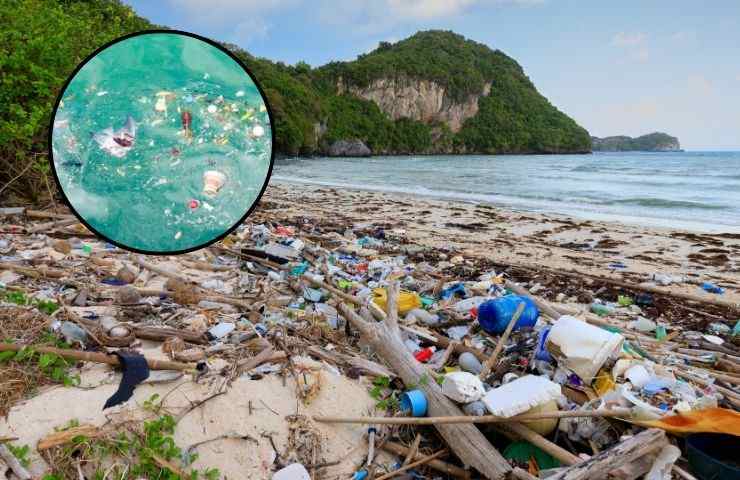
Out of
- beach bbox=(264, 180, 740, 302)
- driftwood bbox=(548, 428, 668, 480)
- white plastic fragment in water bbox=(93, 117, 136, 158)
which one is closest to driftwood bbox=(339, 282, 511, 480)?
driftwood bbox=(548, 428, 668, 480)

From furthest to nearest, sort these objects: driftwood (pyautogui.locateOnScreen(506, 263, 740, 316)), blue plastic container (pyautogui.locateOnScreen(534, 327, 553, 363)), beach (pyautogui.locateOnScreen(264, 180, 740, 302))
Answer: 1. beach (pyautogui.locateOnScreen(264, 180, 740, 302))
2. driftwood (pyautogui.locateOnScreen(506, 263, 740, 316))
3. blue plastic container (pyautogui.locateOnScreen(534, 327, 553, 363))

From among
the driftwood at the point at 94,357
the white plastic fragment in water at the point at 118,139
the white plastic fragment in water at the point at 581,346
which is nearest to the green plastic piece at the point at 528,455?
the white plastic fragment in water at the point at 581,346

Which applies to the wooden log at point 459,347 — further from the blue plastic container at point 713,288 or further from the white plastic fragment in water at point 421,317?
the blue plastic container at point 713,288

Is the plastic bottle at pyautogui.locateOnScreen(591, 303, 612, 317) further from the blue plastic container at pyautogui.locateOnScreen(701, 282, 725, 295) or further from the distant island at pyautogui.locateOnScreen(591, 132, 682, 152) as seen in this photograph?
the distant island at pyautogui.locateOnScreen(591, 132, 682, 152)

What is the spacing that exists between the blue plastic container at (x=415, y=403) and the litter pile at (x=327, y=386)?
0.04ft

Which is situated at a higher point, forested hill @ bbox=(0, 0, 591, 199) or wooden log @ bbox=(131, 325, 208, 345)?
forested hill @ bbox=(0, 0, 591, 199)

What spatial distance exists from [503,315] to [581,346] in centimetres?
84

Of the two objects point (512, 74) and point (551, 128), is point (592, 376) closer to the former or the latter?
point (551, 128)

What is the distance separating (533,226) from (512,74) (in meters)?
135

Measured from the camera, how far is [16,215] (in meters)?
6.18

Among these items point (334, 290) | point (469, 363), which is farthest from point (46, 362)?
point (469, 363)

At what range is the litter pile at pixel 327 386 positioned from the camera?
2312 mm

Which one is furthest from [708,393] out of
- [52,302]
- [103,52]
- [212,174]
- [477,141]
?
[477,141]

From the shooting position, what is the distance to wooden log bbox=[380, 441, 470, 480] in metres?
2.56
